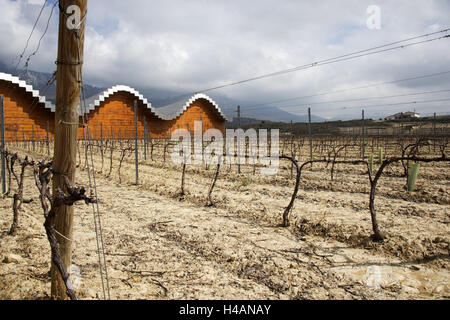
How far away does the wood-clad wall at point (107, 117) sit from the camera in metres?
21.1

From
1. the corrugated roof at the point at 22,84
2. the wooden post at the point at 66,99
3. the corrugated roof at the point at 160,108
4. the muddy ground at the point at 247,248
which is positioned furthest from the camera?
the corrugated roof at the point at 160,108

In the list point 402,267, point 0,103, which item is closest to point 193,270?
point 402,267

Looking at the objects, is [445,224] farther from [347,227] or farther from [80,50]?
[80,50]

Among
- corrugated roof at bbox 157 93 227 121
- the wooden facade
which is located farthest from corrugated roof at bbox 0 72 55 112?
corrugated roof at bbox 157 93 227 121

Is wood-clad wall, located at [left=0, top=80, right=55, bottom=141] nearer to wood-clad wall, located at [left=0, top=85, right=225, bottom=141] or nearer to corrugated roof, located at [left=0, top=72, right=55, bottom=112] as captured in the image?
wood-clad wall, located at [left=0, top=85, right=225, bottom=141]

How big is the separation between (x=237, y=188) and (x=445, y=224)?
3990 mm

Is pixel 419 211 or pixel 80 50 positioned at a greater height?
pixel 80 50

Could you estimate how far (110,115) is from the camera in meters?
24.4

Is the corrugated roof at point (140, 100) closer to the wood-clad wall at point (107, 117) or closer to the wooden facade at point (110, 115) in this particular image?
the wooden facade at point (110, 115)

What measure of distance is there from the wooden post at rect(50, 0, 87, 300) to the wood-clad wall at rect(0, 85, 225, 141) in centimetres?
1481

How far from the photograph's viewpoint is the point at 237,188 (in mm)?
6824

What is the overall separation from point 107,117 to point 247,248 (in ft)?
77.8

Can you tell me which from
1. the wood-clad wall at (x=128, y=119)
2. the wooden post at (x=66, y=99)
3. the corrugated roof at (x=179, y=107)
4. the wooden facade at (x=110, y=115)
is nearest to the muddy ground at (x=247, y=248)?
the wooden post at (x=66, y=99)

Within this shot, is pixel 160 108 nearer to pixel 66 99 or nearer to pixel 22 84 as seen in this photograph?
pixel 22 84
